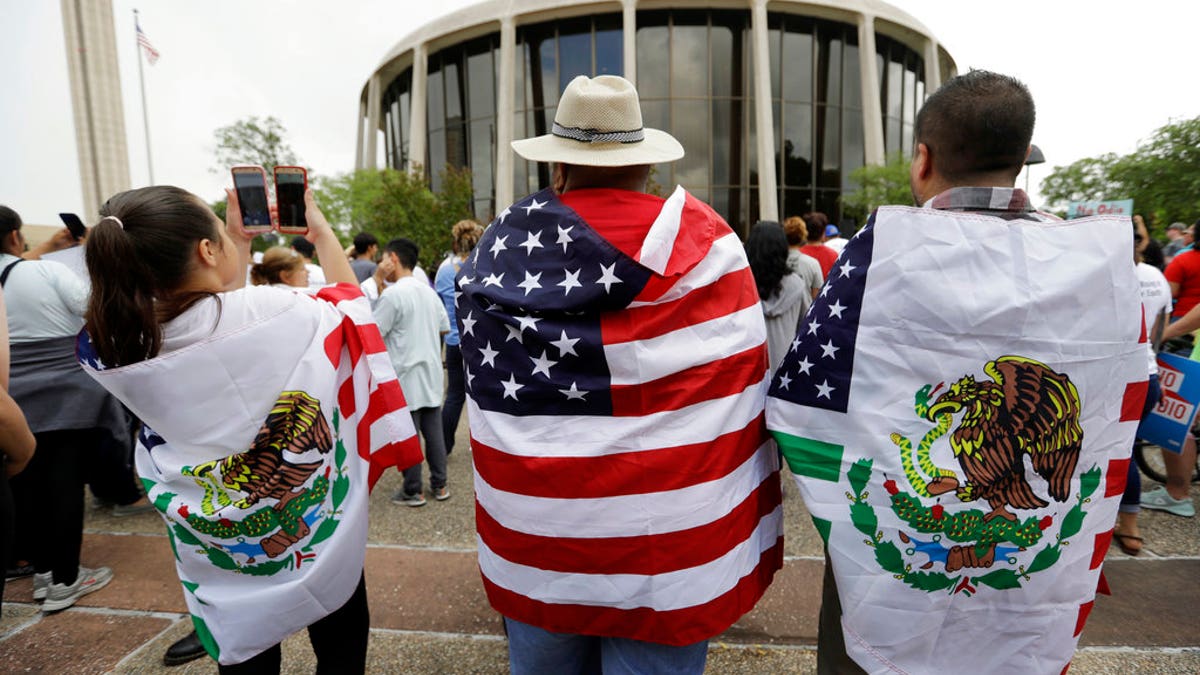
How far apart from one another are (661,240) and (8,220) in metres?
3.99

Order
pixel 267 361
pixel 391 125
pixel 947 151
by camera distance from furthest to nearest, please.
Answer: pixel 391 125
pixel 267 361
pixel 947 151

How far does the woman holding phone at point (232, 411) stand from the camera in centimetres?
162

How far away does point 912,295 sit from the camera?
1.46 metres

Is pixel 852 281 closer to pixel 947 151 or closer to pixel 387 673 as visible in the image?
pixel 947 151

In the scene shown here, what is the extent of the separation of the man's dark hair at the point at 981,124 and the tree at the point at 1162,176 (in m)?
21.0

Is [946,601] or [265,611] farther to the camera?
[265,611]

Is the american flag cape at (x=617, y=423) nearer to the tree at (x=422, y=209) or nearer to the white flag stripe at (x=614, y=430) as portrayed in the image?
the white flag stripe at (x=614, y=430)

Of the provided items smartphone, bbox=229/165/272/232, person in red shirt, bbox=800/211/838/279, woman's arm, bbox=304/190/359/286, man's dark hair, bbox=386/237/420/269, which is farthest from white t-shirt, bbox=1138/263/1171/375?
man's dark hair, bbox=386/237/420/269

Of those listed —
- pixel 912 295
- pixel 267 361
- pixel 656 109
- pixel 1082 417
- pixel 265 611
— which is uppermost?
pixel 656 109

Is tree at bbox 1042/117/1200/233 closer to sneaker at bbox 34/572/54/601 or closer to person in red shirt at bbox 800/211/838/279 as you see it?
person in red shirt at bbox 800/211/838/279

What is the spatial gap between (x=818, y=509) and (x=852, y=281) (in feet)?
2.04

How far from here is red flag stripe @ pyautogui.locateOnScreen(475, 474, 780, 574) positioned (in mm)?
1498

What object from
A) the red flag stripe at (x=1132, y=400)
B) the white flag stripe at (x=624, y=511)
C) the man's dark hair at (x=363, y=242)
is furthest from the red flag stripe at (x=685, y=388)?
the man's dark hair at (x=363, y=242)

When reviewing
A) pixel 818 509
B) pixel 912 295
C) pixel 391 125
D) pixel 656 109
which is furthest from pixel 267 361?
pixel 391 125
